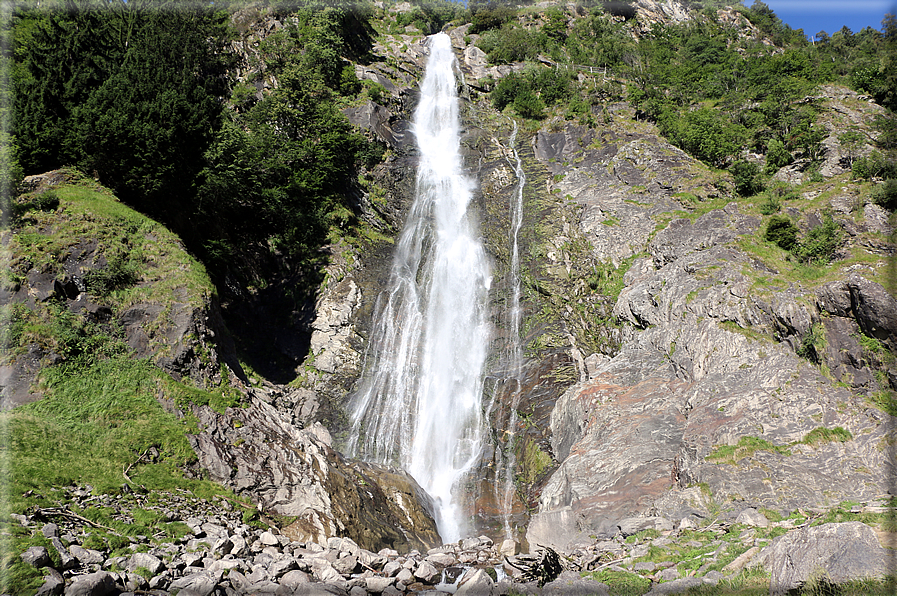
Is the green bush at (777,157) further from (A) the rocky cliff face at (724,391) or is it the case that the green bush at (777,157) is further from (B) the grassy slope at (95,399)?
(B) the grassy slope at (95,399)

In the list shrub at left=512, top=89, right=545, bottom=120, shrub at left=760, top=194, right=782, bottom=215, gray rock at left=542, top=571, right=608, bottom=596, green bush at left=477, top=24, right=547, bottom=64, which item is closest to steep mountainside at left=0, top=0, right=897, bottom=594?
shrub at left=760, top=194, right=782, bottom=215

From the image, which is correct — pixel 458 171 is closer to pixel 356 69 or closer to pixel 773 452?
pixel 356 69

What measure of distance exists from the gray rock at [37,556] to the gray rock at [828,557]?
37.0 ft

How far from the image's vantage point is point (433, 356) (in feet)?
86.0

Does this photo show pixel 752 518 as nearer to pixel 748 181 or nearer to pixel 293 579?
pixel 293 579

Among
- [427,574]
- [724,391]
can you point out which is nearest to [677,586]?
[427,574]

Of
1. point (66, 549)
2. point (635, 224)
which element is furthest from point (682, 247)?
point (66, 549)

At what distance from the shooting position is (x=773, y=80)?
134 ft

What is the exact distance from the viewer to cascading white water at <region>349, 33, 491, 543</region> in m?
22.4

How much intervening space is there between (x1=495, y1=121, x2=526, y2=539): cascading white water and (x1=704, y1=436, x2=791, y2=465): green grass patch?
347 inches

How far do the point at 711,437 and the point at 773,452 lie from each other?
1.77 m

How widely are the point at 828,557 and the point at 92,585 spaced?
11149 mm

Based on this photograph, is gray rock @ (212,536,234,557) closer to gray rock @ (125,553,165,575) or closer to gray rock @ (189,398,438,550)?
gray rock @ (189,398,438,550)

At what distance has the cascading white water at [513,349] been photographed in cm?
2048
